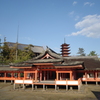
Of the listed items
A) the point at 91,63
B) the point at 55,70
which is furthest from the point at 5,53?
the point at 91,63

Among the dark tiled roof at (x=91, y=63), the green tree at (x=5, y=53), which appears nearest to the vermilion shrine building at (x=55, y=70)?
the dark tiled roof at (x=91, y=63)

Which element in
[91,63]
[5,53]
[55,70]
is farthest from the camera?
[5,53]

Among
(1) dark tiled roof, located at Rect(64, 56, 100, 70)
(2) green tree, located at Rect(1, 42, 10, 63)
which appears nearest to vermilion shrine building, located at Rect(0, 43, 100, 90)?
(1) dark tiled roof, located at Rect(64, 56, 100, 70)

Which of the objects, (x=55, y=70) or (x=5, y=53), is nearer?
(x=55, y=70)

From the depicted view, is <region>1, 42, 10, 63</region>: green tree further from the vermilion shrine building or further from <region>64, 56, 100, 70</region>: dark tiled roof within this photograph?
<region>64, 56, 100, 70</region>: dark tiled roof

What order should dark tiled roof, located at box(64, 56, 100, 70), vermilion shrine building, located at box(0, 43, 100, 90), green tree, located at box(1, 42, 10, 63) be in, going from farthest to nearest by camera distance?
green tree, located at box(1, 42, 10, 63)
dark tiled roof, located at box(64, 56, 100, 70)
vermilion shrine building, located at box(0, 43, 100, 90)

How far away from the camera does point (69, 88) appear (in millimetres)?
23719

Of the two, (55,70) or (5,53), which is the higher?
(5,53)

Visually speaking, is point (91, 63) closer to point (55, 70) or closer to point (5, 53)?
point (55, 70)

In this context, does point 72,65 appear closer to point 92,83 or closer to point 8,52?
point 92,83

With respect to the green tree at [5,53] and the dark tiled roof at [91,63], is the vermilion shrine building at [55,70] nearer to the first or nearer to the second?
the dark tiled roof at [91,63]

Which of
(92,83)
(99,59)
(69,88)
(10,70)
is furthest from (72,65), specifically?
(10,70)

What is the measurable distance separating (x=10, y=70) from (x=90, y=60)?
2050cm

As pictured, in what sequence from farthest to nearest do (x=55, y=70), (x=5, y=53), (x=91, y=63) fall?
(x=5, y=53) → (x=91, y=63) → (x=55, y=70)
